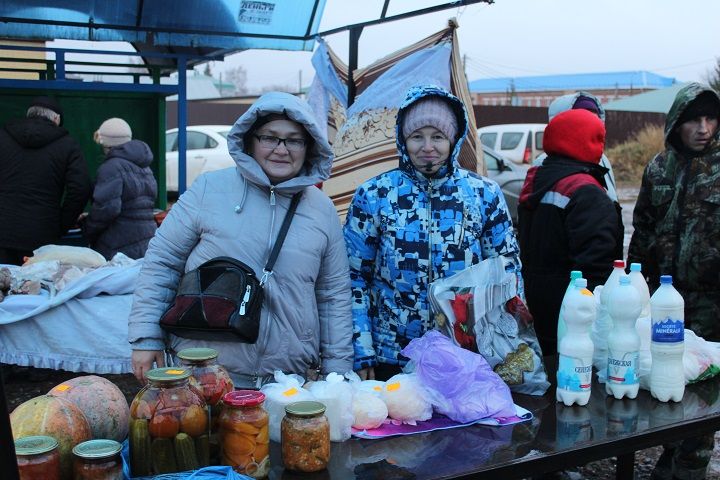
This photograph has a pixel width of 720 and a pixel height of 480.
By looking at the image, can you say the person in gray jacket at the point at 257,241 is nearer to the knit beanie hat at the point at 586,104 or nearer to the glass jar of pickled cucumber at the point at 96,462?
the glass jar of pickled cucumber at the point at 96,462

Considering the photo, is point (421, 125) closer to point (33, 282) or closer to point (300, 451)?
point (300, 451)

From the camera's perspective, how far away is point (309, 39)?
263 inches

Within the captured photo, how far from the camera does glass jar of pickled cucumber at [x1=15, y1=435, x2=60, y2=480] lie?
58.1 inches

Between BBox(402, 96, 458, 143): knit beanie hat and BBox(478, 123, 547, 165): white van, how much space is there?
1101 cm

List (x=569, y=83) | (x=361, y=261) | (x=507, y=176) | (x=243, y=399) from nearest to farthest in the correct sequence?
(x=243, y=399)
(x=361, y=261)
(x=507, y=176)
(x=569, y=83)

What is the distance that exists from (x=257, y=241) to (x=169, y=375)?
787 millimetres

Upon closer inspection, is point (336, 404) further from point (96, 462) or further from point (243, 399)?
point (96, 462)

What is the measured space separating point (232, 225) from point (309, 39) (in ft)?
15.3

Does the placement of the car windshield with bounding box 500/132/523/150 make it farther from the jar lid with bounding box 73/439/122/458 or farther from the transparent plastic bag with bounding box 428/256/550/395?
the jar lid with bounding box 73/439/122/458

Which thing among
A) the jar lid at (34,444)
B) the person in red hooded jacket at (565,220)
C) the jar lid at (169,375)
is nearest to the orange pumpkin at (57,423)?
the jar lid at (34,444)

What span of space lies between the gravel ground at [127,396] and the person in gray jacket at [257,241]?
1788 mm

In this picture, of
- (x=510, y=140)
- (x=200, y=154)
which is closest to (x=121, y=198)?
(x=200, y=154)

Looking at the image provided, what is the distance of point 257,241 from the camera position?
7.80 ft

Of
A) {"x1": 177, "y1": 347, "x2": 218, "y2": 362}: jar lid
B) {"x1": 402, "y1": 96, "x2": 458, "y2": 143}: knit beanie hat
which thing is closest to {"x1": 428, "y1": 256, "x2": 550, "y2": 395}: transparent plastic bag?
{"x1": 402, "y1": 96, "x2": 458, "y2": 143}: knit beanie hat
